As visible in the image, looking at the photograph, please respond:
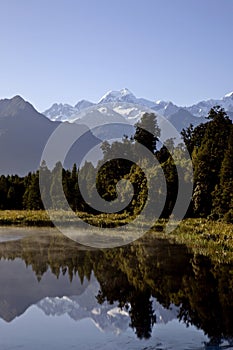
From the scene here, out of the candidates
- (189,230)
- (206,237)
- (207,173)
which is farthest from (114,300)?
(207,173)

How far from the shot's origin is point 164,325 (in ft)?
55.8

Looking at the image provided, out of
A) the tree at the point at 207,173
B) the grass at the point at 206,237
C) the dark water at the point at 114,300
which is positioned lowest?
the dark water at the point at 114,300

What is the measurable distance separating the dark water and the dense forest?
63.4 feet

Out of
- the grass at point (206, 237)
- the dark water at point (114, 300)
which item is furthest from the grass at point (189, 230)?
the dark water at point (114, 300)

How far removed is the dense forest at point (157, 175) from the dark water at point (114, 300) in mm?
19318

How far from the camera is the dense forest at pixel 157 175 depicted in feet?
170

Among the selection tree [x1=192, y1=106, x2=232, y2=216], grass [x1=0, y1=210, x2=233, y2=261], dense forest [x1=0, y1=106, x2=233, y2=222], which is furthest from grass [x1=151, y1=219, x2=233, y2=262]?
tree [x1=192, y1=106, x2=232, y2=216]

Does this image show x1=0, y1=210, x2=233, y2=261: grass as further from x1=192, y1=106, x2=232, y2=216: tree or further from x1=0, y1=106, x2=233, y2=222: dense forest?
x1=192, y1=106, x2=232, y2=216: tree

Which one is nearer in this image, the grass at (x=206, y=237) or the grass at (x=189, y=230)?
the grass at (x=206, y=237)

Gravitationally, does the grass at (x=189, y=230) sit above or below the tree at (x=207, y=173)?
below

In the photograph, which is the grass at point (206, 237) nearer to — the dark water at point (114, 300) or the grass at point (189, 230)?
the grass at point (189, 230)

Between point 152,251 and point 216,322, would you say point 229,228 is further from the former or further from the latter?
point 216,322

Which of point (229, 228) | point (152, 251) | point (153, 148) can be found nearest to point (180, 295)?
point (152, 251)

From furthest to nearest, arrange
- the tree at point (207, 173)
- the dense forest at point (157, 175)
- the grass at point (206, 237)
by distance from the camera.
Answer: the tree at point (207, 173)
the dense forest at point (157, 175)
the grass at point (206, 237)
